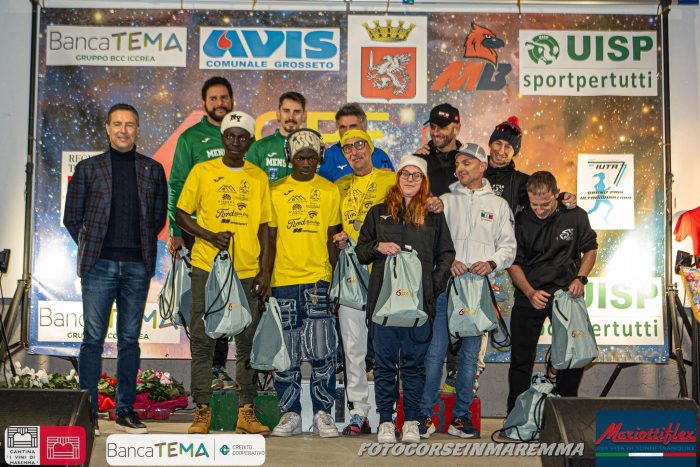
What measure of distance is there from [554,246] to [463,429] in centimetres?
127

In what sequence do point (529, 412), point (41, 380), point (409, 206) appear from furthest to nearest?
point (41, 380) → point (409, 206) → point (529, 412)

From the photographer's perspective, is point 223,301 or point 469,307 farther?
point 469,307

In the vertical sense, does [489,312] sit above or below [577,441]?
above

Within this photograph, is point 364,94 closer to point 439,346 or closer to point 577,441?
point 439,346

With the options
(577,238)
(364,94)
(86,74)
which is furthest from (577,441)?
(86,74)

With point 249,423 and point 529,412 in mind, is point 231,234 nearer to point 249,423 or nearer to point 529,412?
point 249,423

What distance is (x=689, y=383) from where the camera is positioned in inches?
296

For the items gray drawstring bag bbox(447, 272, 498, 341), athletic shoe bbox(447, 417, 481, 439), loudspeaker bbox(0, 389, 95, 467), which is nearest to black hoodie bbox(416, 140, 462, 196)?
gray drawstring bag bbox(447, 272, 498, 341)

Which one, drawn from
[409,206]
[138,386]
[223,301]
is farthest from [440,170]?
[138,386]

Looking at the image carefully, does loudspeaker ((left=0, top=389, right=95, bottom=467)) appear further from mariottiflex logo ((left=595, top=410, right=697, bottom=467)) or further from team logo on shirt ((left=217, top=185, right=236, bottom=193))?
mariottiflex logo ((left=595, top=410, right=697, bottom=467))

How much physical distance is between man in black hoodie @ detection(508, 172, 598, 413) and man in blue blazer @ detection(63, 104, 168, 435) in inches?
90.8

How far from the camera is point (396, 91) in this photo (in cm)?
729

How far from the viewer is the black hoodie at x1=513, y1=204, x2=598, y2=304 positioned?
5727 mm

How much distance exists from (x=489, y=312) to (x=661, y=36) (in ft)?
10.4
